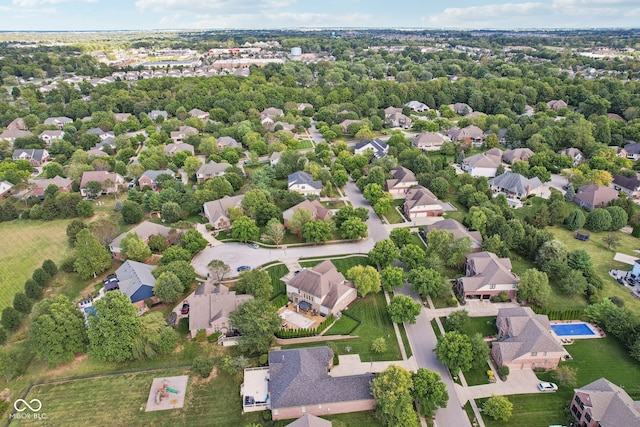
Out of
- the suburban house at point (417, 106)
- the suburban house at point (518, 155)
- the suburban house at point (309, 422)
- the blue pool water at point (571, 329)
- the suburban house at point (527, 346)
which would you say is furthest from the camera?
the suburban house at point (417, 106)

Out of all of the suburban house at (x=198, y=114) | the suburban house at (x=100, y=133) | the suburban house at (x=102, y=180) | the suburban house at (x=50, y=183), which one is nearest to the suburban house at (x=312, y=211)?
the suburban house at (x=102, y=180)

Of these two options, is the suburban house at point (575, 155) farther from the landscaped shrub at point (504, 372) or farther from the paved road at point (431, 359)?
the landscaped shrub at point (504, 372)

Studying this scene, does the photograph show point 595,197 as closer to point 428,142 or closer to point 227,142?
point 428,142

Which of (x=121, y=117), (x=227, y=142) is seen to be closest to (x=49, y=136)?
(x=121, y=117)

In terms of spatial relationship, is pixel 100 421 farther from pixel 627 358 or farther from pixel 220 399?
pixel 627 358

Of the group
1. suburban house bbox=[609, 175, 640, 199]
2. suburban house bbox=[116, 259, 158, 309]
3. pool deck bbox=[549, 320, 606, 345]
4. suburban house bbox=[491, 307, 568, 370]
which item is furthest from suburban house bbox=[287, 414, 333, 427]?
suburban house bbox=[609, 175, 640, 199]

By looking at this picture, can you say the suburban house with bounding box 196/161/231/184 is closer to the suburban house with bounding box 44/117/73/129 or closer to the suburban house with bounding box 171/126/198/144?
the suburban house with bounding box 171/126/198/144
